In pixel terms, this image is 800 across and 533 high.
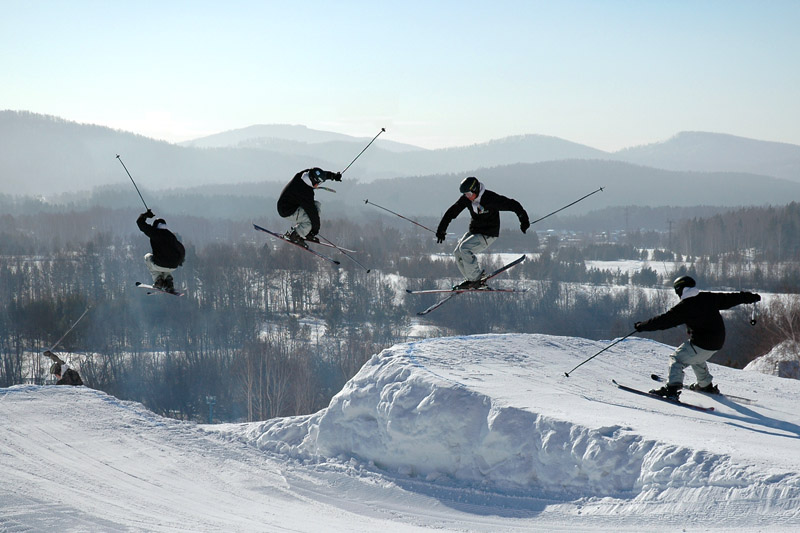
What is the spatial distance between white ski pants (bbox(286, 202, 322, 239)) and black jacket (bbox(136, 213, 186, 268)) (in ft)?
8.18

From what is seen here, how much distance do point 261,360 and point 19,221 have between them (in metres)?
109

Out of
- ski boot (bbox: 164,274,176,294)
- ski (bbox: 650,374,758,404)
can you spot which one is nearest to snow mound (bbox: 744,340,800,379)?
ski (bbox: 650,374,758,404)

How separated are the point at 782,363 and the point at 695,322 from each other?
25.9 metres

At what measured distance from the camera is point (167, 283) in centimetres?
1614

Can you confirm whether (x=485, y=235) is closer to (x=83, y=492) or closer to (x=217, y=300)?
(x=83, y=492)

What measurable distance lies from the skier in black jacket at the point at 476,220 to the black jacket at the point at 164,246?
5.78 m

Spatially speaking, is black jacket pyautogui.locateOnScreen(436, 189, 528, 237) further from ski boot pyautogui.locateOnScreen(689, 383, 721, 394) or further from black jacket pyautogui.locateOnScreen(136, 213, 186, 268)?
black jacket pyautogui.locateOnScreen(136, 213, 186, 268)

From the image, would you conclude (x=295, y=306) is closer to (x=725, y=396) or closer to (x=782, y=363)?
(x=782, y=363)

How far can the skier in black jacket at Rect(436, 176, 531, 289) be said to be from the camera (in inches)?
521

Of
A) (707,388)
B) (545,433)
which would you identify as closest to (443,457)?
(545,433)

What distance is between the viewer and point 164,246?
14.9 metres

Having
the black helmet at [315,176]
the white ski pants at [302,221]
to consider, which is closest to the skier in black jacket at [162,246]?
the white ski pants at [302,221]

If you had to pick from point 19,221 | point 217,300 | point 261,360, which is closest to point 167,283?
point 261,360

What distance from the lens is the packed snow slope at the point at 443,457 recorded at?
28.1 ft
